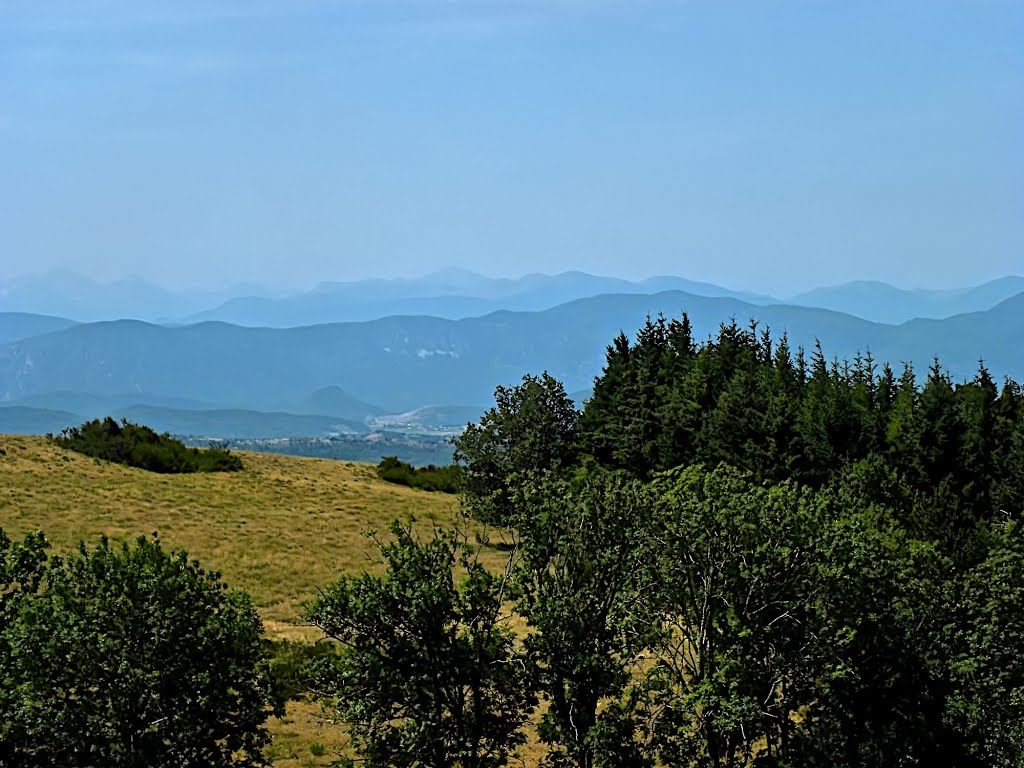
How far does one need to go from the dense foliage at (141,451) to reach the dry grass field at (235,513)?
5.47ft

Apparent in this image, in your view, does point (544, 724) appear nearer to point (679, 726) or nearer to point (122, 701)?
point (679, 726)

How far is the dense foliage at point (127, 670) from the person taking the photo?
49.5ft

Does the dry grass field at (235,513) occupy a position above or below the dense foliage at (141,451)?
below

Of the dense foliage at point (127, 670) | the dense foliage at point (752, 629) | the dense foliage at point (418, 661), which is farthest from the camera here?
the dense foliage at point (752, 629)

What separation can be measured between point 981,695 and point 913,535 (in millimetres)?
9974

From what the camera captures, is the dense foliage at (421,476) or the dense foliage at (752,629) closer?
the dense foliage at (752,629)

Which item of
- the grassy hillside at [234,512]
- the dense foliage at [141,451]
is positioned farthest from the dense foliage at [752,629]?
the dense foliage at [141,451]

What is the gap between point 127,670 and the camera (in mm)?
15141

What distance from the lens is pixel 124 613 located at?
608 inches

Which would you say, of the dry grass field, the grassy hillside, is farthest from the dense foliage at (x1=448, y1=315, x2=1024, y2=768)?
the grassy hillside

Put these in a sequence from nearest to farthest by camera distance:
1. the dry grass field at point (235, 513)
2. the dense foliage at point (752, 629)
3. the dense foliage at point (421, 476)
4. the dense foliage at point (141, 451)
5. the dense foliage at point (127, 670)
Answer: the dense foliage at point (127, 670) < the dense foliage at point (752, 629) < the dry grass field at point (235, 513) < the dense foliage at point (141, 451) < the dense foliage at point (421, 476)

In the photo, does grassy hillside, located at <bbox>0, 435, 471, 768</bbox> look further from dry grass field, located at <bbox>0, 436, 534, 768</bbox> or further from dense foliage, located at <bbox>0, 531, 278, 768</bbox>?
dense foliage, located at <bbox>0, 531, 278, 768</bbox>

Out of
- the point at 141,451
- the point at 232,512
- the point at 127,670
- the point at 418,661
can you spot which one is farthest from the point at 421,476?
the point at 127,670

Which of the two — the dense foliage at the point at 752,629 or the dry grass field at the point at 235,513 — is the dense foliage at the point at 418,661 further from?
the dry grass field at the point at 235,513
